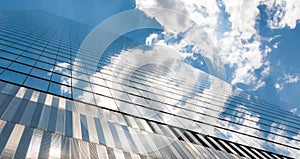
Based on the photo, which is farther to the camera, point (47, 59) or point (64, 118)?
point (47, 59)

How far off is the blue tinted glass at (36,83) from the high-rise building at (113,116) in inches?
2.9

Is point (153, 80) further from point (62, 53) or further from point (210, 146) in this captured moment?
point (210, 146)

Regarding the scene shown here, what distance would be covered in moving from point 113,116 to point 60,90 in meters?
4.07

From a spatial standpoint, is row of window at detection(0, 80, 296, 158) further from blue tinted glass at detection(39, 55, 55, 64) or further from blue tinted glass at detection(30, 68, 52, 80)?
blue tinted glass at detection(39, 55, 55, 64)

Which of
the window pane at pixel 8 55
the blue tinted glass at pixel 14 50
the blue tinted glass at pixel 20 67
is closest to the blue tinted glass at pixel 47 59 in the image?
the blue tinted glass at pixel 14 50

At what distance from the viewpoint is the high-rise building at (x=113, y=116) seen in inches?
413

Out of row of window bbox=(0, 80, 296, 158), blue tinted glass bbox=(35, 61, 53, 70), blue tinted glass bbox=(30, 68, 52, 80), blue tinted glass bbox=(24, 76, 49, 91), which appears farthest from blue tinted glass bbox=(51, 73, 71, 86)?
row of window bbox=(0, 80, 296, 158)

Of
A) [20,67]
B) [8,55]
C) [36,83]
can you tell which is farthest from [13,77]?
[8,55]

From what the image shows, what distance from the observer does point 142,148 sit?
12.2 m

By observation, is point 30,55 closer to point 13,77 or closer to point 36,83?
point 13,77

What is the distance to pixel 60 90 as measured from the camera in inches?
645

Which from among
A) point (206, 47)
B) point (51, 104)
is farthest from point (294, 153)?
point (51, 104)

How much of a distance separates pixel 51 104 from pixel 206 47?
12.6 m

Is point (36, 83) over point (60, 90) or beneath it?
over
